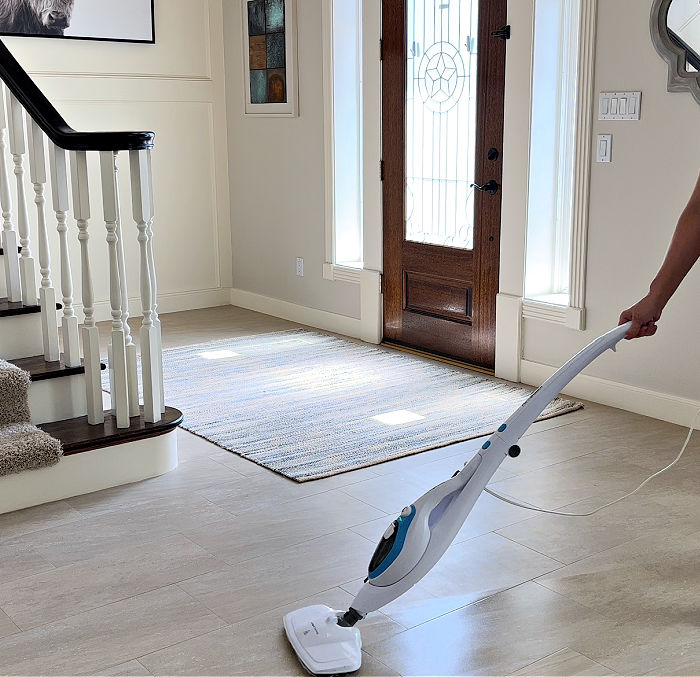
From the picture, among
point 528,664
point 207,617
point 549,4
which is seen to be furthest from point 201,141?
point 528,664

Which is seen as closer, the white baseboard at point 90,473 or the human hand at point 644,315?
the human hand at point 644,315

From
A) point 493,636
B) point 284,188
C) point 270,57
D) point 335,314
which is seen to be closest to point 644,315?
point 493,636

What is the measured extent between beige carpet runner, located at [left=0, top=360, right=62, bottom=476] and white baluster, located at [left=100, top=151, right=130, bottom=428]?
10.5 inches

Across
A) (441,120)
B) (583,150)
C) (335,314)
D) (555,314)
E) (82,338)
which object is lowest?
(335,314)

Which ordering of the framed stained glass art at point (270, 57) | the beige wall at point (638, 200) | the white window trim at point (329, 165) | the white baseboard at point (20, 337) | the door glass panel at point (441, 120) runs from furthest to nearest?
1. the framed stained glass art at point (270, 57)
2. the white window trim at point (329, 165)
3. the door glass panel at point (441, 120)
4. the beige wall at point (638, 200)
5. the white baseboard at point (20, 337)

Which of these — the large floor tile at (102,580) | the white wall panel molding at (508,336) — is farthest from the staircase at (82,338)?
the white wall panel molding at (508,336)

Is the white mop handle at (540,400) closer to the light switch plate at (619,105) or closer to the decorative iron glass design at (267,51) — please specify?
the light switch plate at (619,105)

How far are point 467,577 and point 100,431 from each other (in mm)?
1329

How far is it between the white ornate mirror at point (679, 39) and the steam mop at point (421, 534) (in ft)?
5.84

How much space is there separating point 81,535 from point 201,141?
372cm

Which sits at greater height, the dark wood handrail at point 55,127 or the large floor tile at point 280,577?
the dark wood handrail at point 55,127

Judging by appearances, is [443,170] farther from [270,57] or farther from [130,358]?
[130,358]

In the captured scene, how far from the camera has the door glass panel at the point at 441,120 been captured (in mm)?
4488

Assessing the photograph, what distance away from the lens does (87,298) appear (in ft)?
10.4
